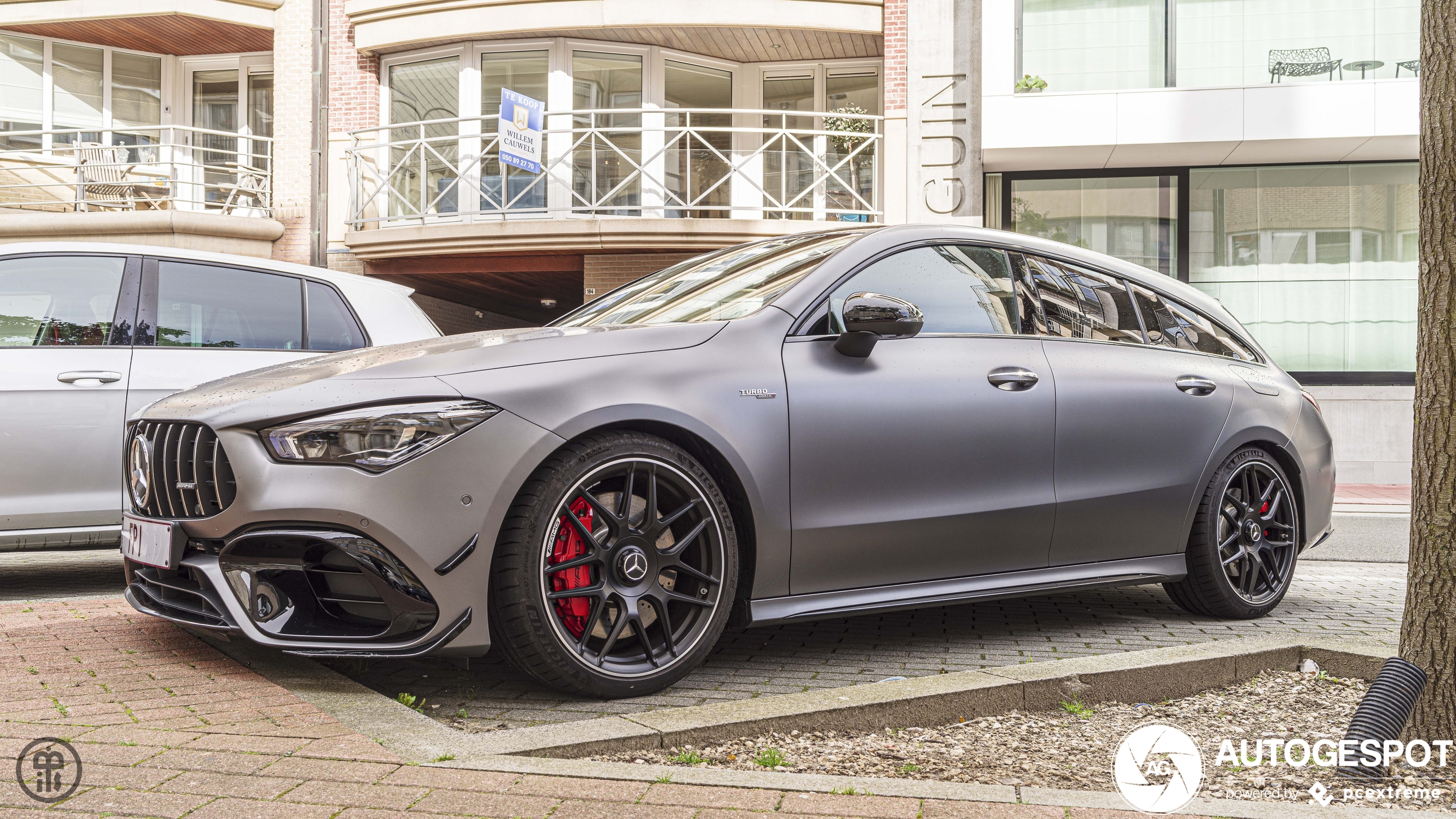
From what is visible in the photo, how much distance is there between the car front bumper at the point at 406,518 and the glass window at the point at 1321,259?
14250 millimetres

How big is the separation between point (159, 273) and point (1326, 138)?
45.1 feet

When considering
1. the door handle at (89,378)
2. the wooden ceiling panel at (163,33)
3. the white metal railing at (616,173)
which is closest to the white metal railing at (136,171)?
the wooden ceiling panel at (163,33)

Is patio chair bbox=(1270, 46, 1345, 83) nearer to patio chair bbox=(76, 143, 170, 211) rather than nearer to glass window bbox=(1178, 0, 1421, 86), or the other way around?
glass window bbox=(1178, 0, 1421, 86)

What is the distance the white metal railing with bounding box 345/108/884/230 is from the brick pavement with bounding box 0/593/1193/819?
12.2 metres

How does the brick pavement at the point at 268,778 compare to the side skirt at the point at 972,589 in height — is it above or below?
below

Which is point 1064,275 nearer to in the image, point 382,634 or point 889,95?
point 382,634

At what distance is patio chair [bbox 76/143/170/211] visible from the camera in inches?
638

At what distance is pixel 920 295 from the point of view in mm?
4215

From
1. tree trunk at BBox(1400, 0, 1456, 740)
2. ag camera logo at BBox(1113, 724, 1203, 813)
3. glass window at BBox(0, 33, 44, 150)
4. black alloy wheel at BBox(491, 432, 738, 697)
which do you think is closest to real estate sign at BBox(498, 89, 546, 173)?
glass window at BBox(0, 33, 44, 150)

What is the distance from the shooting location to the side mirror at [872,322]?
12.2 feet

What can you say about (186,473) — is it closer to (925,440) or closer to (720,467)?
(720,467)

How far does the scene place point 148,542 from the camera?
3.44m

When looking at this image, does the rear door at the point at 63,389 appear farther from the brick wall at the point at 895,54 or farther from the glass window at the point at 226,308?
the brick wall at the point at 895,54

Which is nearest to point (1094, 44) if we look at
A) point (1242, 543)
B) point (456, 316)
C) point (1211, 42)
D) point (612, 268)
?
point (1211, 42)
